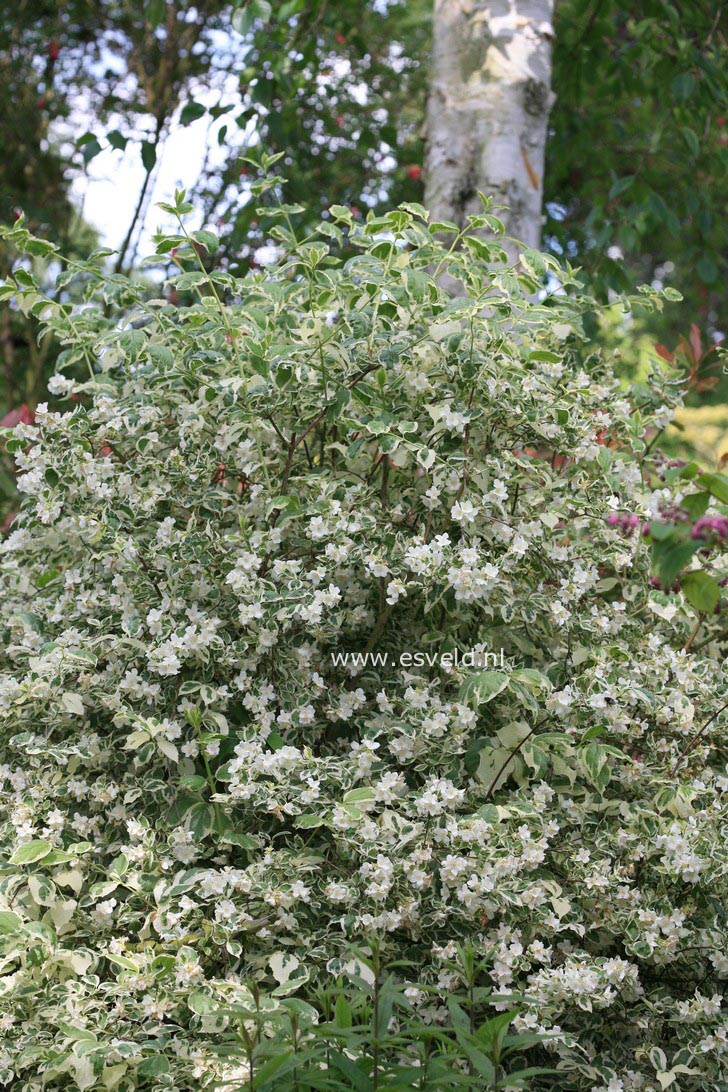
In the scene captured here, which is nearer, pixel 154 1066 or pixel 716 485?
pixel 716 485

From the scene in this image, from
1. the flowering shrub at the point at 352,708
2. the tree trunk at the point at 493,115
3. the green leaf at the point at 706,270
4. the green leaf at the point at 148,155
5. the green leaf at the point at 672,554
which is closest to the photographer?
the green leaf at the point at 672,554

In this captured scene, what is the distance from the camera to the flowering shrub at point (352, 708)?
1.68m

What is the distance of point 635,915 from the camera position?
5.83ft

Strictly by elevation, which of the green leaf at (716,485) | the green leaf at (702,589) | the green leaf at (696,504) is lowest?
the green leaf at (702,589)

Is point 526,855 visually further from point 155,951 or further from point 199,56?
point 199,56

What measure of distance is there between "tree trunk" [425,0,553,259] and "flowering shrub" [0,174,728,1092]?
0.89 metres

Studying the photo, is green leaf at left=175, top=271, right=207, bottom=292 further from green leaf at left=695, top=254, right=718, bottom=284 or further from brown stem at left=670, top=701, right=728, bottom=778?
green leaf at left=695, top=254, right=718, bottom=284

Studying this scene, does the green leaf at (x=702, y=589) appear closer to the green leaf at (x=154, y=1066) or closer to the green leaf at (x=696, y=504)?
the green leaf at (x=696, y=504)

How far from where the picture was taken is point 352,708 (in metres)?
1.95

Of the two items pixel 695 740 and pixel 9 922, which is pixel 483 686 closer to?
pixel 695 740

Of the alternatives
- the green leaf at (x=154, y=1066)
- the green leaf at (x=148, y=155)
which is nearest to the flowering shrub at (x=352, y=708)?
the green leaf at (x=154, y=1066)

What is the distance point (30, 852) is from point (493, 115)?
241 cm

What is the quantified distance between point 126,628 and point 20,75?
5225mm

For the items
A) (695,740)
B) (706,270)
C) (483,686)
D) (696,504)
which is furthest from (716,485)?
(706,270)
